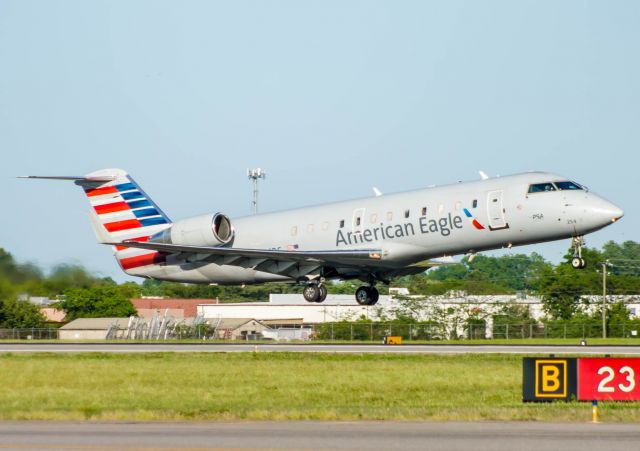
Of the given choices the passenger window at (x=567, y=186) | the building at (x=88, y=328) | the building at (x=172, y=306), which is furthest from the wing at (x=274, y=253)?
the building at (x=172, y=306)

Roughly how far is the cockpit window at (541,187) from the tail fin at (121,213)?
59.3ft

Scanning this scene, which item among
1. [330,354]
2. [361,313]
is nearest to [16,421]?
[330,354]

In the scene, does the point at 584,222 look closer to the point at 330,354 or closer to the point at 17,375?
the point at 330,354

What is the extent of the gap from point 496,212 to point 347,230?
281 inches

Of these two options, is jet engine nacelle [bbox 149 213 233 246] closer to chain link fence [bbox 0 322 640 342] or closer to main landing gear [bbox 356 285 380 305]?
main landing gear [bbox 356 285 380 305]

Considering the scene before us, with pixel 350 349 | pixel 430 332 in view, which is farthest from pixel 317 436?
pixel 430 332

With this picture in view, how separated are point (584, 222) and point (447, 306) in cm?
6336

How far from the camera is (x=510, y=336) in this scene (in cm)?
8506

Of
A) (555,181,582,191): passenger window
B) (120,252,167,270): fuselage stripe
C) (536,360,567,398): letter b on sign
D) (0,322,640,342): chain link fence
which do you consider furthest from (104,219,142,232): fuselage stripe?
(536,360,567,398): letter b on sign

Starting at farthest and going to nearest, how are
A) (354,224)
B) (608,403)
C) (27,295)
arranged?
(27,295) < (354,224) < (608,403)

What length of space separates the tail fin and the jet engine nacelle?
1.91m

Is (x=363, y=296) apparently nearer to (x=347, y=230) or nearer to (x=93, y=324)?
(x=347, y=230)

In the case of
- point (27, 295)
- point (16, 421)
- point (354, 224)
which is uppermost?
point (354, 224)

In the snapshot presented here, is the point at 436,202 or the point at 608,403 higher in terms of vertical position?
the point at 436,202
